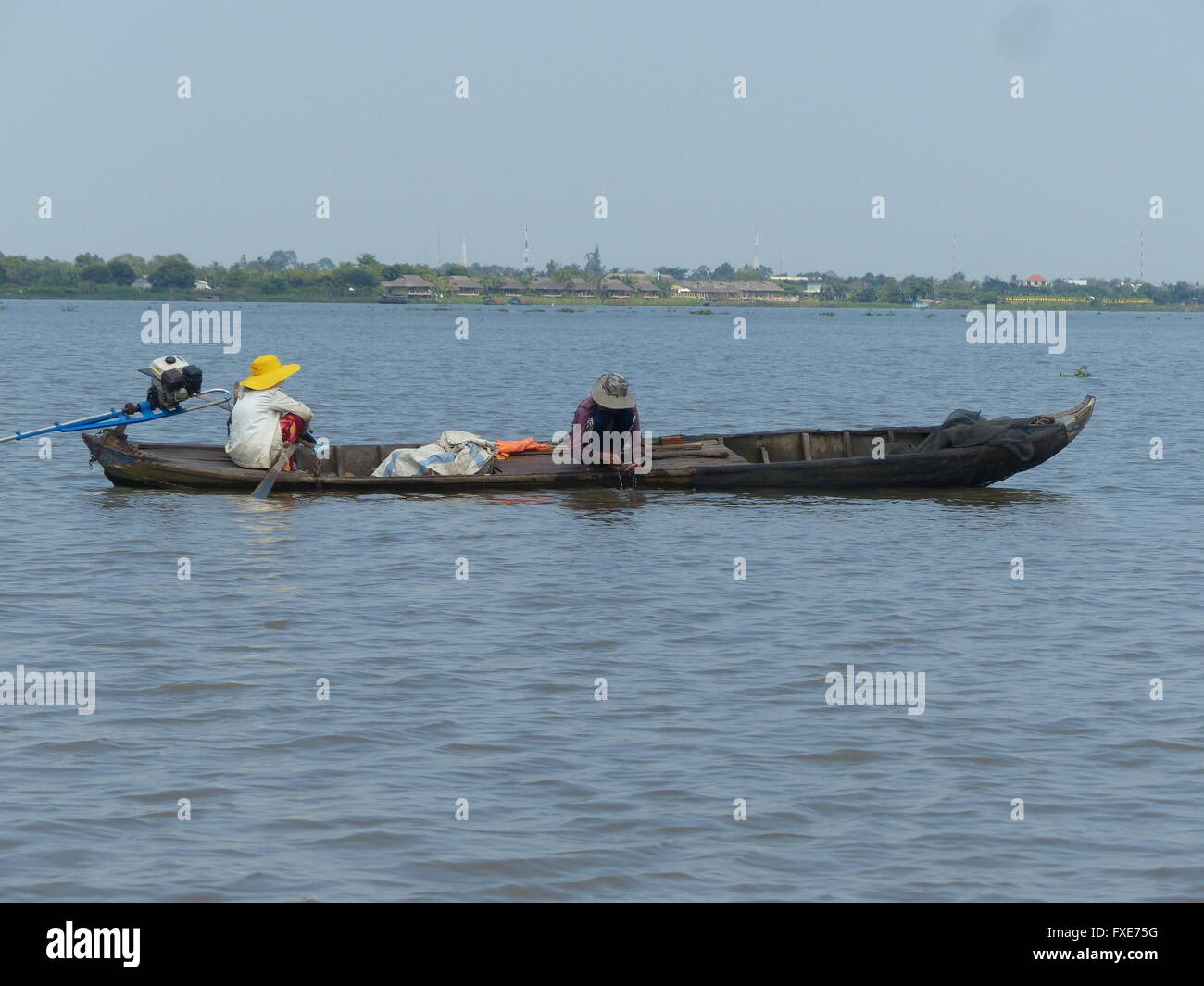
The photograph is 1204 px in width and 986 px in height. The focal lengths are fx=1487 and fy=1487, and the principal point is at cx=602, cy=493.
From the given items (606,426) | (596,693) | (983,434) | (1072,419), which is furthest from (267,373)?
(1072,419)

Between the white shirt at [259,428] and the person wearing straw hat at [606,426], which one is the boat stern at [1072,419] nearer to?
the person wearing straw hat at [606,426]

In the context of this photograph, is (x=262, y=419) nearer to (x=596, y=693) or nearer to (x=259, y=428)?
(x=259, y=428)

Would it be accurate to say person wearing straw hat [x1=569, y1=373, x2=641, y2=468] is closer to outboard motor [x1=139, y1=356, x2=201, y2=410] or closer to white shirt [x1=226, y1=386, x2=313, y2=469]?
white shirt [x1=226, y1=386, x2=313, y2=469]

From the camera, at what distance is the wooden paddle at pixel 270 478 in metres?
19.4

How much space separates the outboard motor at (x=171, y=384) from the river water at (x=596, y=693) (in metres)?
1.38

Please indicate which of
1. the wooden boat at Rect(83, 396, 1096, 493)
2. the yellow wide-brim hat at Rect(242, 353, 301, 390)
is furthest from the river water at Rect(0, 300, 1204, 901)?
the yellow wide-brim hat at Rect(242, 353, 301, 390)

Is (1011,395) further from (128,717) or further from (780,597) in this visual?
(128,717)

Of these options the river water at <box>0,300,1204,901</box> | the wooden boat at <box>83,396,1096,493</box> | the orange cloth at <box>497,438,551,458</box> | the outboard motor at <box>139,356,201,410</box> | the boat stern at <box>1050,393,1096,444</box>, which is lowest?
the river water at <box>0,300,1204,901</box>

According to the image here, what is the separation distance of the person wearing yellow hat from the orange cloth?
2977mm

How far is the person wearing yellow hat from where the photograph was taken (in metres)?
19.8

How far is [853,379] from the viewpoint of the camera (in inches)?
2276
